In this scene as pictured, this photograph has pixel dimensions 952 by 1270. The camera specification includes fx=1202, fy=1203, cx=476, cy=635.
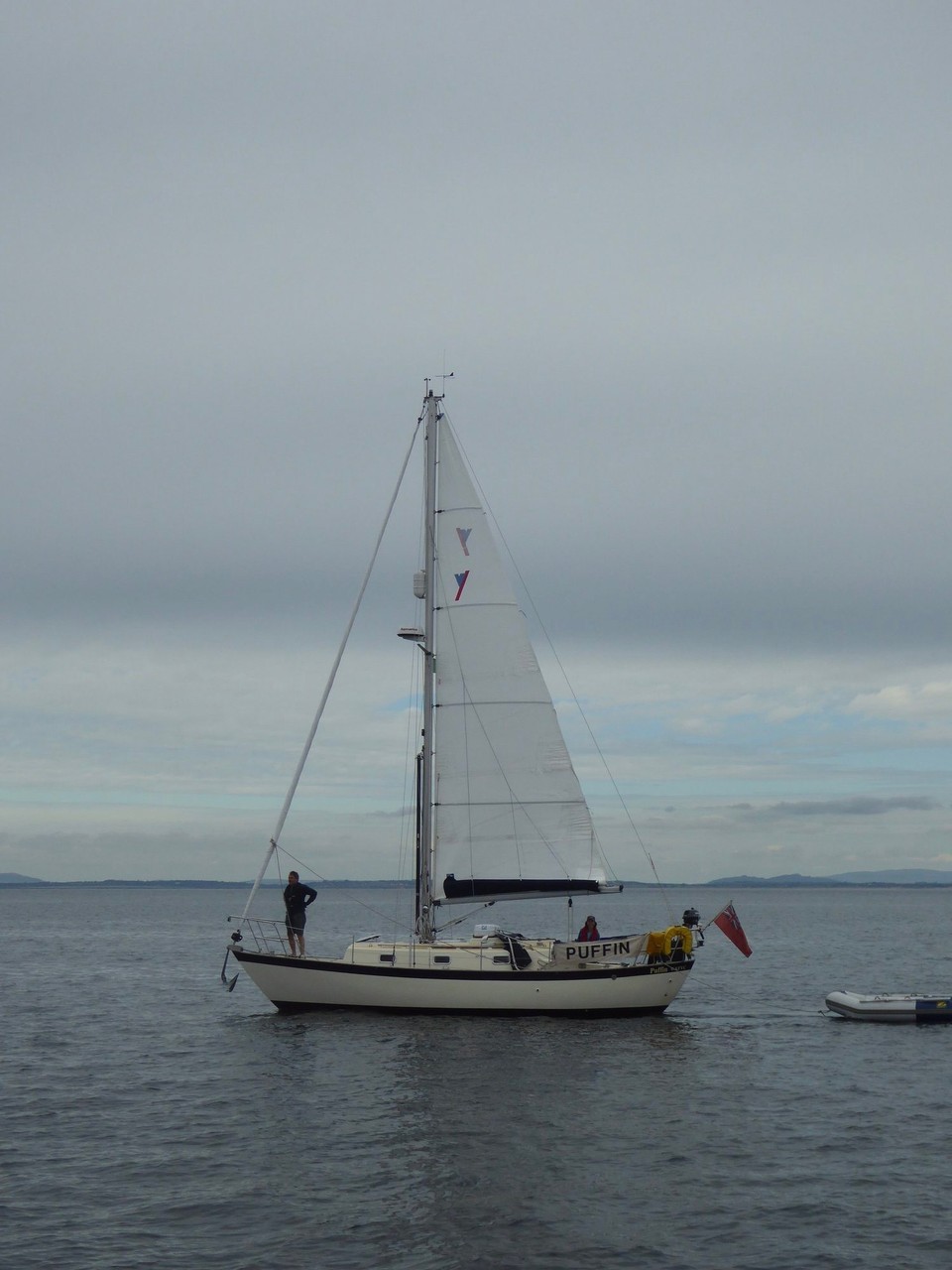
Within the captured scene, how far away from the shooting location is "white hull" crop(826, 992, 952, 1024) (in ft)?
111

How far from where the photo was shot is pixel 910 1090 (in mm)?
25172

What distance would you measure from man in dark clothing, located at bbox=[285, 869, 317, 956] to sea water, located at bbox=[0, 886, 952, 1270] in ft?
6.88

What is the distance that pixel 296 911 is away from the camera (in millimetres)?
32656

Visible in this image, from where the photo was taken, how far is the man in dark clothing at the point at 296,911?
3212cm

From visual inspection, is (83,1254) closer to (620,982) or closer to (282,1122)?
(282,1122)

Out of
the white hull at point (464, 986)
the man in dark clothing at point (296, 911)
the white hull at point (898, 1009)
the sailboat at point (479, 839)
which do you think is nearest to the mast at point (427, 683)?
the sailboat at point (479, 839)

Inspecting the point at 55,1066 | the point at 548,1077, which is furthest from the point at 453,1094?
the point at 55,1066

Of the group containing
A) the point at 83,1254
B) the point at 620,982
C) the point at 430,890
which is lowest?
the point at 83,1254

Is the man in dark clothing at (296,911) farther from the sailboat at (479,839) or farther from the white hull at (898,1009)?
the white hull at (898,1009)

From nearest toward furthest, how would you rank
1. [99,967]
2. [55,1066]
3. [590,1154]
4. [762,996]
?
1. [590,1154]
2. [55,1066]
3. [762,996]
4. [99,967]

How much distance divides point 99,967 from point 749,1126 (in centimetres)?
4044

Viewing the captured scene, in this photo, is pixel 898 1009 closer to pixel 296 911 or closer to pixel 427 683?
pixel 427 683

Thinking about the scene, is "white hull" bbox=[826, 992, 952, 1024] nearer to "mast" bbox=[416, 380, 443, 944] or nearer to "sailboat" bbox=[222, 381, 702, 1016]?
"sailboat" bbox=[222, 381, 702, 1016]

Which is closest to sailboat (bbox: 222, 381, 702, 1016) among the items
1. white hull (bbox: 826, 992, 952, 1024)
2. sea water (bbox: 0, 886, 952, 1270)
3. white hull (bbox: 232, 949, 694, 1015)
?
white hull (bbox: 232, 949, 694, 1015)
